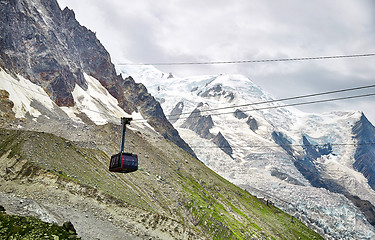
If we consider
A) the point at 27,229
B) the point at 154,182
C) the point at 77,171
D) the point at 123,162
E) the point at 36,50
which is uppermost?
the point at 36,50

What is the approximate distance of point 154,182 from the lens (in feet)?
271

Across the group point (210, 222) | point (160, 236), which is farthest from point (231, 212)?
point (160, 236)

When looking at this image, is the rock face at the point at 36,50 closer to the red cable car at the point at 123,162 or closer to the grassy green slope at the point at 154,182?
the grassy green slope at the point at 154,182

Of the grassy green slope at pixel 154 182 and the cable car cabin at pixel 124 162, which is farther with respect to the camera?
the grassy green slope at pixel 154 182

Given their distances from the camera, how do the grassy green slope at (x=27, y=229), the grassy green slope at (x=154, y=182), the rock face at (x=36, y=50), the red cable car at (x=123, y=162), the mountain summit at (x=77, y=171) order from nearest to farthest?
1. the grassy green slope at (x=27, y=229)
2. the red cable car at (x=123, y=162)
3. the mountain summit at (x=77, y=171)
4. the grassy green slope at (x=154, y=182)
5. the rock face at (x=36, y=50)

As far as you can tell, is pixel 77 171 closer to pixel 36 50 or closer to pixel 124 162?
pixel 124 162

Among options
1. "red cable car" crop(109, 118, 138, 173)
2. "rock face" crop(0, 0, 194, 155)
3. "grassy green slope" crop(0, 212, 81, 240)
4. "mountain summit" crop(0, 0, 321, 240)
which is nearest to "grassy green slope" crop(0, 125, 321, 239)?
"mountain summit" crop(0, 0, 321, 240)

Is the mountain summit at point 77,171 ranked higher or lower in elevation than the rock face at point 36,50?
lower

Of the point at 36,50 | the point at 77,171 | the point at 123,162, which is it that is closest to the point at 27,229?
the point at 123,162

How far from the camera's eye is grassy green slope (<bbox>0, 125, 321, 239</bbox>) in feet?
178

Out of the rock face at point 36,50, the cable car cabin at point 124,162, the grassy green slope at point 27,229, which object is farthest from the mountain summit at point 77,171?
the cable car cabin at point 124,162

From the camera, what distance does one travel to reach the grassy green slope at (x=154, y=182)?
5431cm

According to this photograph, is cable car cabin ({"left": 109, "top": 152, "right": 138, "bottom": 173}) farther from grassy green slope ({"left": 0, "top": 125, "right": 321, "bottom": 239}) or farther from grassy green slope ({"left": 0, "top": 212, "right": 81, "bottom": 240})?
grassy green slope ({"left": 0, "top": 125, "right": 321, "bottom": 239})

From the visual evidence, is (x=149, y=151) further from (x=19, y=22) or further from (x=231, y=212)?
(x=19, y=22)
